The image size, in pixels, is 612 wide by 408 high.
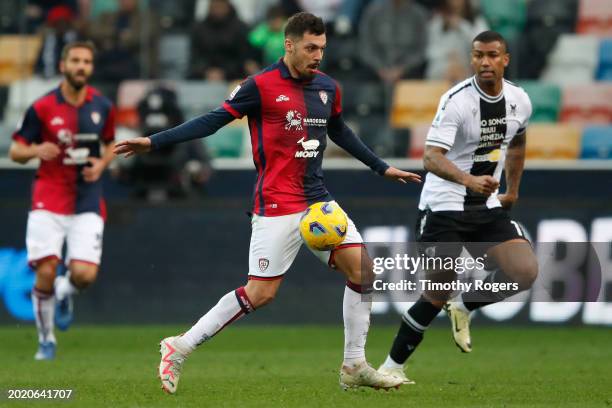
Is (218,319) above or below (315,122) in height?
below

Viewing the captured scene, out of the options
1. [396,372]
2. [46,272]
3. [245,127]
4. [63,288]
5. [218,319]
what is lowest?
[63,288]

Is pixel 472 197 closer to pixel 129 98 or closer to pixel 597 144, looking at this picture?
pixel 597 144

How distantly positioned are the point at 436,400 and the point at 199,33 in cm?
910

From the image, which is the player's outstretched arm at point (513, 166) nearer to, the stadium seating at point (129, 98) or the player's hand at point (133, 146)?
the player's hand at point (133, 146)

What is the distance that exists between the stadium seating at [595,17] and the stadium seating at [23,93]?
21.5 ft

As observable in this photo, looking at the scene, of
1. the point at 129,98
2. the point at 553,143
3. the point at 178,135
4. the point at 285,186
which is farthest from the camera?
the point at 129,98

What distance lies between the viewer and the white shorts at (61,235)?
11320mm

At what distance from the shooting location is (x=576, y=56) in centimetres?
1616

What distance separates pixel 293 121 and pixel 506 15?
27.0ft

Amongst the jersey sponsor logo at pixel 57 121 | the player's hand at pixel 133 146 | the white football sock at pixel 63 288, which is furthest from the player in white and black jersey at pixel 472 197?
the white football sock at pixel 63 288

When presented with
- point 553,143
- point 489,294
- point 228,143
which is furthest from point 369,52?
point 489,294

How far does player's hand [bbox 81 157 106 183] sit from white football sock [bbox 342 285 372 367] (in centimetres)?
383

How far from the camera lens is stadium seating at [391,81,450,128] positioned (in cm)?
1524

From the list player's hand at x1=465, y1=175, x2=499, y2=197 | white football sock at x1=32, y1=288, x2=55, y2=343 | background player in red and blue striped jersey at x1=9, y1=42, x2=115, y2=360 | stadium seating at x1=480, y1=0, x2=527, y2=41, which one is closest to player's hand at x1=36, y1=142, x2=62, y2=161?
background player in red and blue striped jersey at x1=9, y1=42, x2=115, y2=360
